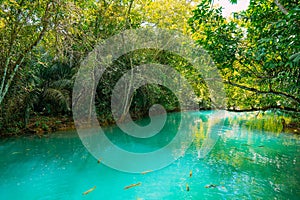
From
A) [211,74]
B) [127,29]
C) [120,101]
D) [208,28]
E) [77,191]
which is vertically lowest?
[77,191]

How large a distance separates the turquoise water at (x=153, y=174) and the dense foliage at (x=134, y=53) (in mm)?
1778

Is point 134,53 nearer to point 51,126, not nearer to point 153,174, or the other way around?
point 51,126

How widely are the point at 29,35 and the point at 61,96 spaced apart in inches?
177

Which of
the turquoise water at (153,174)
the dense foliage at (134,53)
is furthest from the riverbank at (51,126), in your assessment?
the turquoise water at (153,174)

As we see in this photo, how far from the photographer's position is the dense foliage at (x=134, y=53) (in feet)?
12.6

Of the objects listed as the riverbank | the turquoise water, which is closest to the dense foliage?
the riverbank

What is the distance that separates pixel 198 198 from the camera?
4.49 m

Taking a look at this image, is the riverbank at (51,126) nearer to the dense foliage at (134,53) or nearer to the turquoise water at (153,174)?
the dense foliage at (134,53)

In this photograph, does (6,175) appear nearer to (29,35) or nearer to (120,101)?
(29,35)

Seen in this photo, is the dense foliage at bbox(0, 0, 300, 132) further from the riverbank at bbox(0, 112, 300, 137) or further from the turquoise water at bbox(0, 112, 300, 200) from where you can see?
the turquoise water at bbox(0, 112, 300, 200)

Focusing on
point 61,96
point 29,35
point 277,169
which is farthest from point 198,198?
point 61,96

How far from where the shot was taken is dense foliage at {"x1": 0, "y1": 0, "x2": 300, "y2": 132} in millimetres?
3840

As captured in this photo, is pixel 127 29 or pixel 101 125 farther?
pixel 101 125

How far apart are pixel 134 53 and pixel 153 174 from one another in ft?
27.5
